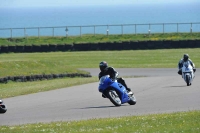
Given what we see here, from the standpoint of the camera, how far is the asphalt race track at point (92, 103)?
1889 centimetres

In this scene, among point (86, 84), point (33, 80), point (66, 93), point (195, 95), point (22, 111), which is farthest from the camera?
point (33, 80)

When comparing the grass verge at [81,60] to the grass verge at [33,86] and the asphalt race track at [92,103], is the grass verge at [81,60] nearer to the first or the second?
the grass verge at [33,86]

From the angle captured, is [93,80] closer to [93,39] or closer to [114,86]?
[114,86]

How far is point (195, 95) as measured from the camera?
79.1ft

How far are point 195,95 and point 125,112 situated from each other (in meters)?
5.36

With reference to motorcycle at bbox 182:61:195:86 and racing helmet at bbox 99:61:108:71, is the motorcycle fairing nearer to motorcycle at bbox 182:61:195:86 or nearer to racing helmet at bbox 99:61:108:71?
racing helmet at bbox 99:61:108:71

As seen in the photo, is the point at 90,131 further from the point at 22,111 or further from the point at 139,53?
the point at 139,53

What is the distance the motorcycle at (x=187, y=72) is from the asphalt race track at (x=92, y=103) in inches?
11.1

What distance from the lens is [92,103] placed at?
73.4 ft

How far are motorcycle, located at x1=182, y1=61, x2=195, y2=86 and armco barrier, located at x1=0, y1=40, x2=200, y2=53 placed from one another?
25345 mm

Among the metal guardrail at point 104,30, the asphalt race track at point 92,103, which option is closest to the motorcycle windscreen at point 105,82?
the asphalt race track at point 92,103

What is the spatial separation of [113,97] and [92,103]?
1.59 meters

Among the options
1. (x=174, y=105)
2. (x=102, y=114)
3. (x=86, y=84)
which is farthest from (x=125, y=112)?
(x=86, y=84)

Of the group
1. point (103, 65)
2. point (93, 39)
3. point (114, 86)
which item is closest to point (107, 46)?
point (93, 39)
